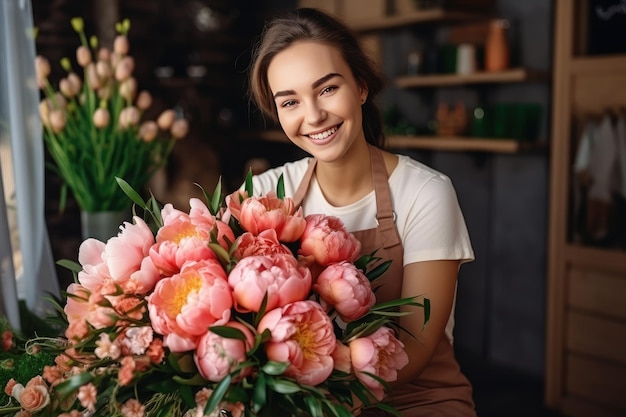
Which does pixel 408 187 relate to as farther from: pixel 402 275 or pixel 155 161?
pixel 155 161

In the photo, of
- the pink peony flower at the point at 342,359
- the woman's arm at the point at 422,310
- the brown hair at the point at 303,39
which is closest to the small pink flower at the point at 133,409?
the pink peony flower at the point at 342,359

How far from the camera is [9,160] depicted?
179cm

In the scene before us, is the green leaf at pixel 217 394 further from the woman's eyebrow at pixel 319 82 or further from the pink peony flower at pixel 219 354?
the woman's eyebrow at pixel 319 82

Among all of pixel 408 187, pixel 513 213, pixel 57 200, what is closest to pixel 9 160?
pixel 408 187

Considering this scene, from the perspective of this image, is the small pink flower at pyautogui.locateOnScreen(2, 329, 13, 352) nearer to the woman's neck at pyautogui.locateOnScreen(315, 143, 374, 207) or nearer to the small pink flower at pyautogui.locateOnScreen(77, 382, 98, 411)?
the small pink flower at pyautogui.locateOnScreen(77, 382, 98, 411)

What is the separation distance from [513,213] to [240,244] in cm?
338

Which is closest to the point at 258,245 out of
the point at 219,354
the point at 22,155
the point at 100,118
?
the point at 219,354

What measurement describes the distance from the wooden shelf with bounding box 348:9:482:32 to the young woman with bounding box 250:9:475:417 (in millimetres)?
2536

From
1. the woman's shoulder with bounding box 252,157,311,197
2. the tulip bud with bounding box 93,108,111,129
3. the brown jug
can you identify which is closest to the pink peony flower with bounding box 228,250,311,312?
the woman's shoulder with bounding box 252,157,311,197

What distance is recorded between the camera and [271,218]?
1028 millimetres

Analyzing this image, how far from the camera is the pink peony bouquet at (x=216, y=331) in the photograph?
34.7 inches

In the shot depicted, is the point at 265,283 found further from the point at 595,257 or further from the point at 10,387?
the point at 595,257

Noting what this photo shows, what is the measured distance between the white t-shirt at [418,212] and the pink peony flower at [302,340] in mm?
527

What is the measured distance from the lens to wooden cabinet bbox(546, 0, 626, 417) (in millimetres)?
3262
